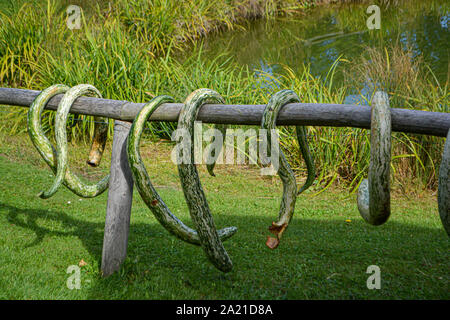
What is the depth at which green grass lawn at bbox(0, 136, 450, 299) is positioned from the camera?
304 centimetres

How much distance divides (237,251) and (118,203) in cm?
126

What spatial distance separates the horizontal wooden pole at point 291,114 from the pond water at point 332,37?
6.87 metres

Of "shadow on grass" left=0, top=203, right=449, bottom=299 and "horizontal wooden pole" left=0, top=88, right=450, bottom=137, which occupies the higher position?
"horizontal wooden pole" left=0, top=88, right=450, bottom=137

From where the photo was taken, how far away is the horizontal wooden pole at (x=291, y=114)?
1937mm

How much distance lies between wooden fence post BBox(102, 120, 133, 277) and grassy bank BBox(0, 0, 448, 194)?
10.2 ft

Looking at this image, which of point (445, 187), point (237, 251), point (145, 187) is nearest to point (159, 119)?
point (145, 187)

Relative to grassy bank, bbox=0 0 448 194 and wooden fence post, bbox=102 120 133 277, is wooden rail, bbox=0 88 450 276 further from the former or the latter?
grassy bank, bbox=0 0 448 194

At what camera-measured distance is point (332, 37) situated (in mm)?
12625

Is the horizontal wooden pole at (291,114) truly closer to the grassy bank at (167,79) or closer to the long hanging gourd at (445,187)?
the long hanging gourd at (445,187)

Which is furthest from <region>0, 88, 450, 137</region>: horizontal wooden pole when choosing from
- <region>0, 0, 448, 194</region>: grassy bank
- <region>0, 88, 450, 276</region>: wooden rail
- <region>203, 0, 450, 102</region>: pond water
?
<region>203, 0, 450, 102</region>: pond water

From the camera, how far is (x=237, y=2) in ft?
45.4

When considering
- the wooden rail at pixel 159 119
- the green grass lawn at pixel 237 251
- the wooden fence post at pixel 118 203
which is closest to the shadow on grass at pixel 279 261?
the green grass lawn at pixel 237 251

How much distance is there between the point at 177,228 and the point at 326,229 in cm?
239

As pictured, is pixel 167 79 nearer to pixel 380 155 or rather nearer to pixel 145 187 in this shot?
pixel 145 187
